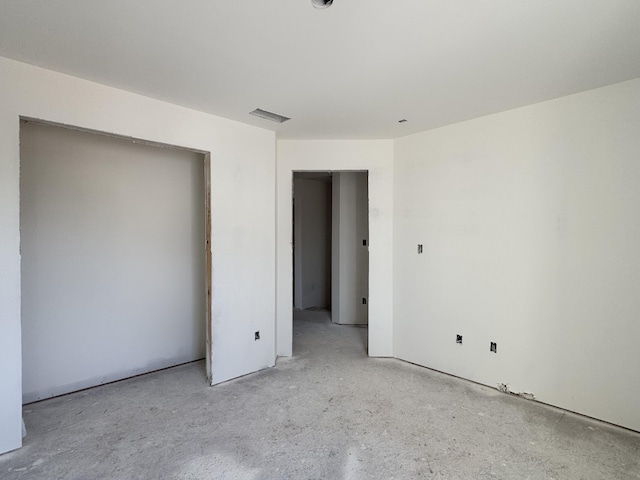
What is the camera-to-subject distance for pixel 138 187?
3.42m

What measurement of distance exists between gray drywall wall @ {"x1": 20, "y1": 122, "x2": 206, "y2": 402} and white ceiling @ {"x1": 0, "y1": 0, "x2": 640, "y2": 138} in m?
1.01

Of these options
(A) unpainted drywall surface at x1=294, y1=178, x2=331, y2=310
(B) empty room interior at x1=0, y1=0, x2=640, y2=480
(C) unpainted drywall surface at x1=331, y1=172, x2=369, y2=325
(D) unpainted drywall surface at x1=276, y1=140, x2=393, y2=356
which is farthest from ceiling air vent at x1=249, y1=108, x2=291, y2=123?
(A) unpainted drywall surface at x1=294, y1=178, x2=331, y2=310

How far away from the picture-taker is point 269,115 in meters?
3.09

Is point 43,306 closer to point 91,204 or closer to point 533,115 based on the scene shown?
point 91,204

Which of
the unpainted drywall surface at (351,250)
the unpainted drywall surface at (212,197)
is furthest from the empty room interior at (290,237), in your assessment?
the unpainted drywall surface at (351,250)

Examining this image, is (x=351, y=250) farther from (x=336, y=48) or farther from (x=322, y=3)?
(x=322, y=3)

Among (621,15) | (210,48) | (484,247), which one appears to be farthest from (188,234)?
(621,15)

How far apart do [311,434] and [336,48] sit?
2.55 meters

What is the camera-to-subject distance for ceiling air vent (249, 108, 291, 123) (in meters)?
3.00

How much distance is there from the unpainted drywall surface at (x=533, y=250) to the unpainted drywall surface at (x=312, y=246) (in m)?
3.04

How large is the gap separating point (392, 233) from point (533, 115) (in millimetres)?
1747

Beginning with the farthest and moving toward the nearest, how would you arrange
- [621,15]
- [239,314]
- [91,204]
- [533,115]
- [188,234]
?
[188,234]
[239,314]
[91,204]
[533,115]
[621,15]

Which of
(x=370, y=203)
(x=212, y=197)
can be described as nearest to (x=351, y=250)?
(x=370, y=203)

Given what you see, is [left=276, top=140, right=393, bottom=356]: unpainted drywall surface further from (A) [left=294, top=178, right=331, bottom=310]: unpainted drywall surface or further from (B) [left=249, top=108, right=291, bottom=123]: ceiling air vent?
(A) [left=294, top=178, right=331, bottom=310]: unpainted drywall surface
